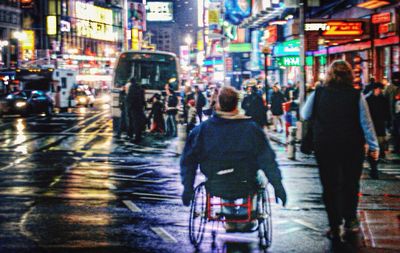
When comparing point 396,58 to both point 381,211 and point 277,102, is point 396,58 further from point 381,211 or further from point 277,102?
point 381,211

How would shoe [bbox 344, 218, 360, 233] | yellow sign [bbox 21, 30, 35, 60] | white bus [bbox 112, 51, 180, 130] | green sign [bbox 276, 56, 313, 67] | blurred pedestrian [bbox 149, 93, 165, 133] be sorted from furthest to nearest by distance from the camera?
yellow sign [bbox 21, 30, 35, 60] → green sign [bbox 276, 56, 313, 67] → white bus [bbox 112, 51, 180, 130] → blurred pedestrian [bbox 149, 93, 165, 133] → shoe [bbox 344, 218, 360, 233]

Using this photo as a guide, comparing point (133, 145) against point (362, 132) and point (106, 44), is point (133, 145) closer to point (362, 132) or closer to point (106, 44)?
point (362, 132)

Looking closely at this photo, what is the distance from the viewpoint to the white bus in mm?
31016

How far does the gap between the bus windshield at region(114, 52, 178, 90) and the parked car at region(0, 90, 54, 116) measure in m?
14.6

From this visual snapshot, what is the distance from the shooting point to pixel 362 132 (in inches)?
321

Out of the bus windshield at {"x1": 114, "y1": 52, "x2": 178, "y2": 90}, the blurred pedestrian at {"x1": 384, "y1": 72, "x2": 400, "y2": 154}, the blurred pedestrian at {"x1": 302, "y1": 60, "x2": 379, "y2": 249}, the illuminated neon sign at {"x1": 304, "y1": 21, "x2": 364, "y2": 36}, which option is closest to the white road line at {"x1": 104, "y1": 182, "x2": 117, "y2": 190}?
the blurred pedestrian at {"x1": 302, "y1": 60, "x2": 379, "y2": 249}

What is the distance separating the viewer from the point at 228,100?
24.2ft

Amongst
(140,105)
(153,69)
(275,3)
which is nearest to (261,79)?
(275,3)

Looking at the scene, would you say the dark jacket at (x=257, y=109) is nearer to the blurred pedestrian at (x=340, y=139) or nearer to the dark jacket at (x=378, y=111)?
the dark jacket at (x=378, y=111)

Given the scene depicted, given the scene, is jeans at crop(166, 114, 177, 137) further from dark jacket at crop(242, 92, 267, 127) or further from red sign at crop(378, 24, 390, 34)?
red sign at crop(378, 24, 390, 34)

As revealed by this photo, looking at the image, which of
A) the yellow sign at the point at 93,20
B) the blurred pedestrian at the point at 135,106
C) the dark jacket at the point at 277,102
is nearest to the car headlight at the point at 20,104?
the dark jacket at the point at 277,102

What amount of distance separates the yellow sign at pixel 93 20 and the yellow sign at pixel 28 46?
19423 mm

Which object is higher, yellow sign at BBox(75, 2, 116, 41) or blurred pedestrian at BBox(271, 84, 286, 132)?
yellow sign at BBox(75, 2, 116, 41)

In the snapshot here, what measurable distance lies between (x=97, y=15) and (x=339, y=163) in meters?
145
